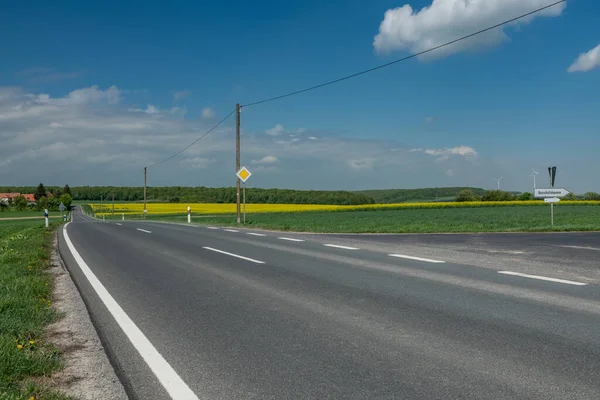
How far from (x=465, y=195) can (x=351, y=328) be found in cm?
7749

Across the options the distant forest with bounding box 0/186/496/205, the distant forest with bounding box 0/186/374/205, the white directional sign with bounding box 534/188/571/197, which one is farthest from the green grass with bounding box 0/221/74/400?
the distant forest with bounding box 0/186/374/205

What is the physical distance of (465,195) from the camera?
78.9 metres

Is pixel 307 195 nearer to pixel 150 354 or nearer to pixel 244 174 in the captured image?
pixel 244 174

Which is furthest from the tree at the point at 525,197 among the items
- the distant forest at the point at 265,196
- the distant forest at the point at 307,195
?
the distant forest at the point at 265,196

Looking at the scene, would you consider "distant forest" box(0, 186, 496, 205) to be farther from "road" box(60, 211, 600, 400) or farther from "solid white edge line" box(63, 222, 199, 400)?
"solid white edge line" box(63, 222, 199, 400)

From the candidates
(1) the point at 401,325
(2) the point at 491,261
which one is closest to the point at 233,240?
(2) the point at 491,261

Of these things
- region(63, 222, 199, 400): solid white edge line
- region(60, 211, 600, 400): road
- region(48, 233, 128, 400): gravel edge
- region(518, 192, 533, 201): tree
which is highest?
region(518, 192, 533, 201): tree

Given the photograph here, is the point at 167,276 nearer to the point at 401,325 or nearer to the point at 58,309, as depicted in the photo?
the point at 58,309

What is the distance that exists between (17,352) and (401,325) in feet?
11.4

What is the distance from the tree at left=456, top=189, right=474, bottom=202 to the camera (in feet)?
254

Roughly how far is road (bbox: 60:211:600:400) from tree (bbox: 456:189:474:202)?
69.3 meters

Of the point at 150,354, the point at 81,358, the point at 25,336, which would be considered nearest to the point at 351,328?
the point at 150,354

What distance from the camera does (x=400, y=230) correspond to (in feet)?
66.1

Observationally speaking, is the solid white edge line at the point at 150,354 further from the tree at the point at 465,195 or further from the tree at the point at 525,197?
the tree at the point at 525,197
